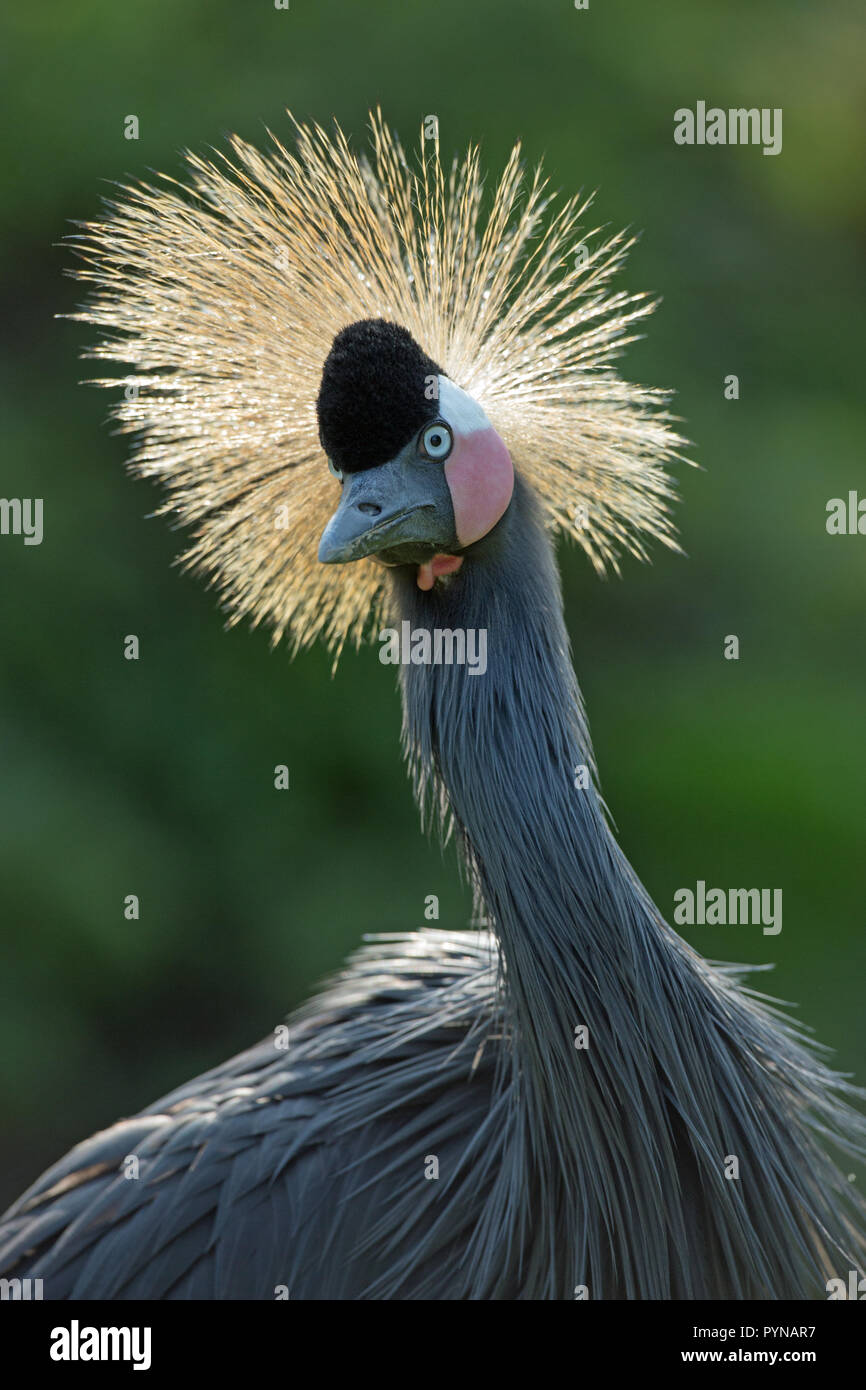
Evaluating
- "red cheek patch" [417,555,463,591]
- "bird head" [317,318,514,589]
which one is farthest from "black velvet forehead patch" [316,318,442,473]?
"red cheek patch" [417,555,463,591]

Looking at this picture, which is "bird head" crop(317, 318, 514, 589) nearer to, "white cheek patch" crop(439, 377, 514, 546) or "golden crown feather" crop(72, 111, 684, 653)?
"white cheek patch" crop(439, 377, 514, 546)

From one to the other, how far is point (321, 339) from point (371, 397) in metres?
0.23

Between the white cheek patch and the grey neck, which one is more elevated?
the white cheek patch

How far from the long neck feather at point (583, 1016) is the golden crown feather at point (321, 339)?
5.6 inches

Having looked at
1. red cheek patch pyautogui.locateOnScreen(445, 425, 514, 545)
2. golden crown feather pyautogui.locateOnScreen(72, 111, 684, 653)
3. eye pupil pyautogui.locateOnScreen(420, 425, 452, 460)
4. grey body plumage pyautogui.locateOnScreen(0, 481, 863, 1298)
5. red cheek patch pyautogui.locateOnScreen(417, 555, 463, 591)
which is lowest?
grey body plumage pyautogui.locateOnScreen(0, 481, 863, 1298)

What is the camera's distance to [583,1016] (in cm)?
147

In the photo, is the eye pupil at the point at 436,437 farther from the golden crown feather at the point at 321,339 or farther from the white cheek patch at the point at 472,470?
the golden crown feather at the point at 321,339

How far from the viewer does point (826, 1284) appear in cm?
158

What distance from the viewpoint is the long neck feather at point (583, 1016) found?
146cm

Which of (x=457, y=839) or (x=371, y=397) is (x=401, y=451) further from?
(x=457, y=839)

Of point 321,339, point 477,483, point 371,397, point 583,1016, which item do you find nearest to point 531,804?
point 583,1016

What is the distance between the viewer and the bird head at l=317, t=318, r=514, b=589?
1433 millimetres

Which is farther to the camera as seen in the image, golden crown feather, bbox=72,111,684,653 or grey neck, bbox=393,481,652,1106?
golden crown feather, bbox=72,111,684,653

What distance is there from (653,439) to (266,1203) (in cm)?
102
